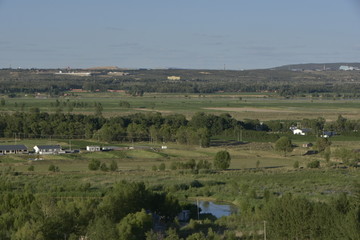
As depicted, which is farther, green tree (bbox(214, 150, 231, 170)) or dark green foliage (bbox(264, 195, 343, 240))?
green tree (bbox(214, 150, 231, 170))

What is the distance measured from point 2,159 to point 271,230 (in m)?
21.9

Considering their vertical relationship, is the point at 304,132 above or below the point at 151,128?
below

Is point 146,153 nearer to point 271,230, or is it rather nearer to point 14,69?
point 271,230

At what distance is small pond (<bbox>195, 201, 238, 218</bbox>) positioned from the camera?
24.8m

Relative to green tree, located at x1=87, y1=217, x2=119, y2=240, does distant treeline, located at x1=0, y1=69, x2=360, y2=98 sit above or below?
below

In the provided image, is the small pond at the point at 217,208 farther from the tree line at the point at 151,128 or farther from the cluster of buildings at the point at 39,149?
the tree line at the point at 151,128

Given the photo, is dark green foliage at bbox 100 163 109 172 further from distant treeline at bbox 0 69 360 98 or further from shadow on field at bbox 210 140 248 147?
distant treeline at bbox 0 69 360 98

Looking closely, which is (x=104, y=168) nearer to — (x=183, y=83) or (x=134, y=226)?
(x=134, y=226)

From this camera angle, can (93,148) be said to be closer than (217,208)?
No

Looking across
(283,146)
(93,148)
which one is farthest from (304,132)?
(93,148)

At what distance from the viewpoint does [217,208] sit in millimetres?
25922

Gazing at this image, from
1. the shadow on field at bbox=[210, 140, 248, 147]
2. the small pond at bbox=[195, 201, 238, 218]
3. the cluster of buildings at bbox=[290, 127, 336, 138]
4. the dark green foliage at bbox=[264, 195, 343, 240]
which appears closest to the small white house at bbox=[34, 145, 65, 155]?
the shadow on field at bbox=[210, 140, 248, 147]

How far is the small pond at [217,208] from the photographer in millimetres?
→ 24836

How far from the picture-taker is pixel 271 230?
19.5 meters
